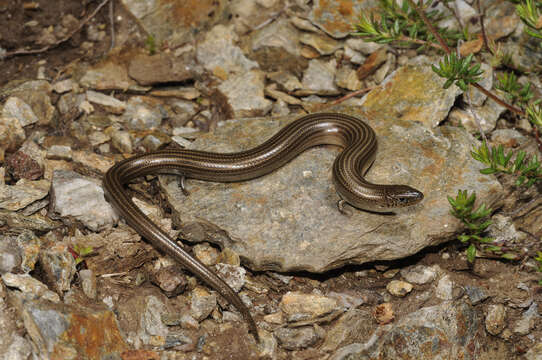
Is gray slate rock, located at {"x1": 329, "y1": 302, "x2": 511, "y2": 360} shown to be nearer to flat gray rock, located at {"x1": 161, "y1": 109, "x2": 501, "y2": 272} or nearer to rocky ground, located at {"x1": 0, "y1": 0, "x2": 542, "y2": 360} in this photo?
rocky ground, located at {"x1": 0, "y1": 0, "x2": 542, "y2": 360}

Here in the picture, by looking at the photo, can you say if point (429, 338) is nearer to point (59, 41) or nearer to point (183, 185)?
point (183, 185)

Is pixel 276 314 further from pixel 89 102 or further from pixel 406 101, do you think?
pixel 89 102

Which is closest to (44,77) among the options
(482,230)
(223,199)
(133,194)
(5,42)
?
(5,42)

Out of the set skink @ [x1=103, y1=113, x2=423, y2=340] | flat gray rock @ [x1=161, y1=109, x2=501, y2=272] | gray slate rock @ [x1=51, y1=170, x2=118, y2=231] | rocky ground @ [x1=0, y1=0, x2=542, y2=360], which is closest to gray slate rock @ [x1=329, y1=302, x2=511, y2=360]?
rocky ground @ [x1=0, y1=0, x2=542, y2=360]

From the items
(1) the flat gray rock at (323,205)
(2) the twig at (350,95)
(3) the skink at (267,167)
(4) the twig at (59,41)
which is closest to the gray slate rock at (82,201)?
(3) the skink at (267,167)

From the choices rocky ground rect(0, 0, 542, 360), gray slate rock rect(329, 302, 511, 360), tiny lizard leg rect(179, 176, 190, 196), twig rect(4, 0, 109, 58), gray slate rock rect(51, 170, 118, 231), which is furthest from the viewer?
twig rect(4, 0, 109, 58)

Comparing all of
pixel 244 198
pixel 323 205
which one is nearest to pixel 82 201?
pixel 244 198
